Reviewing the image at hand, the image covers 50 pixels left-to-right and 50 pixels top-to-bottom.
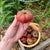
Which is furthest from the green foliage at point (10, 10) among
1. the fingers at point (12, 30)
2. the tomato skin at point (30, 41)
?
the tomato skin at point (30, 41)

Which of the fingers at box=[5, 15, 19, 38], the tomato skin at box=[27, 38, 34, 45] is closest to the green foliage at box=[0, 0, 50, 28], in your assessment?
the fingers at box=[5, 15, 19, 38]

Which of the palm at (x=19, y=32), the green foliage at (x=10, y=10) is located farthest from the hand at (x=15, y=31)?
the green foliage at (x=10, y=10)

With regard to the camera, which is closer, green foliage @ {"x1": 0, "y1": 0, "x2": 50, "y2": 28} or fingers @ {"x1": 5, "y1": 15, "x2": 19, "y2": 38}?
fingers @ {"x1": 5, "y1": 15, "x2": 19, "y2": 38}

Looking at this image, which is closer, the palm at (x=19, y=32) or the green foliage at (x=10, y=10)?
the palm at (x=19, y=32)

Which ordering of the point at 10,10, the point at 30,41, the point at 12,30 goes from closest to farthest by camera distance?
the point at 12,30, the point at 30,41, the point at 10,10

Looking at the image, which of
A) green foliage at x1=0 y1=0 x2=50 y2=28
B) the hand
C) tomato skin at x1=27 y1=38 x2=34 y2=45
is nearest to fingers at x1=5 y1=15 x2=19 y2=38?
the hand

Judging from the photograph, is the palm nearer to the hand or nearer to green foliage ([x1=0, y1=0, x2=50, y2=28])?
the hand

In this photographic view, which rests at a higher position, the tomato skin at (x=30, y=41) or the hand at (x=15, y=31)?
the hand at (x=15, y=31)

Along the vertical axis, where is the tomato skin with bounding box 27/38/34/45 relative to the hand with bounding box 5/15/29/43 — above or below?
below

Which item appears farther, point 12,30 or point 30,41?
point 30,41

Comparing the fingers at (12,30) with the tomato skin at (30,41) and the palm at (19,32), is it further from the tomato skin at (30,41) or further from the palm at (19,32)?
the tomato skin at (30,41)

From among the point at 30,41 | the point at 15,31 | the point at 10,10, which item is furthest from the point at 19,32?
the point at 10,10

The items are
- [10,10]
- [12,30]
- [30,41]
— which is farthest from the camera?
[10,10]

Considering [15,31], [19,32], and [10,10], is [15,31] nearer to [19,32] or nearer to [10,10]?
[19,32]
